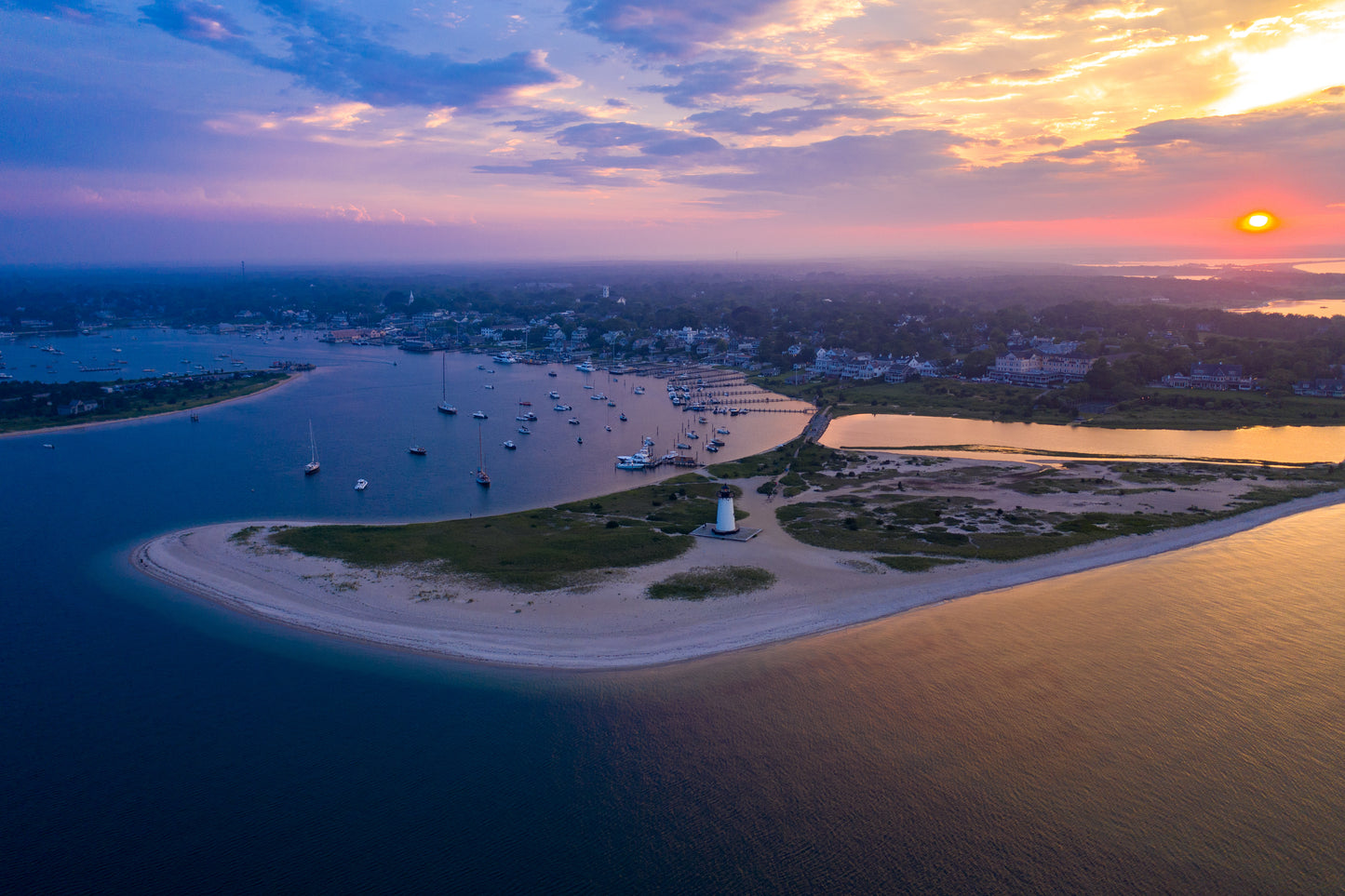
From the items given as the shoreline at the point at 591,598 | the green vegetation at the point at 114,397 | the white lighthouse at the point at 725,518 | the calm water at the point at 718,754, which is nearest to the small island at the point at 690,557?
the shoreline at the point at 591,598

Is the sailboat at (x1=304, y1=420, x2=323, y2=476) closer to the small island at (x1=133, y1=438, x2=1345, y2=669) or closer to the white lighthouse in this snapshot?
the small island at (x1=133, y1=438, x2=1345, y2=669)

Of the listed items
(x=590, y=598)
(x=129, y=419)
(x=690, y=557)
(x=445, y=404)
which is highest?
(x=445, y=404)

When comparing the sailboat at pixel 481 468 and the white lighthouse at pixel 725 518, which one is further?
the sailboat at pixel 481 468

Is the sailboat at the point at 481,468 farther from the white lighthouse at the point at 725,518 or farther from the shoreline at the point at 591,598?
the white lighthouse at the point at 725,518

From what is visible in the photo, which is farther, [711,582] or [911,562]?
[911,562]

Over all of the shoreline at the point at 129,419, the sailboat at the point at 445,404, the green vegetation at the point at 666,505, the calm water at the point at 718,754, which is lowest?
the calm water at the point at 718,754

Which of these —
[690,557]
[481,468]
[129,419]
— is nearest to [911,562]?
[690,557]

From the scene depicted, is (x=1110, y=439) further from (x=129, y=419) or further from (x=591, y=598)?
(x=129, y=419)
